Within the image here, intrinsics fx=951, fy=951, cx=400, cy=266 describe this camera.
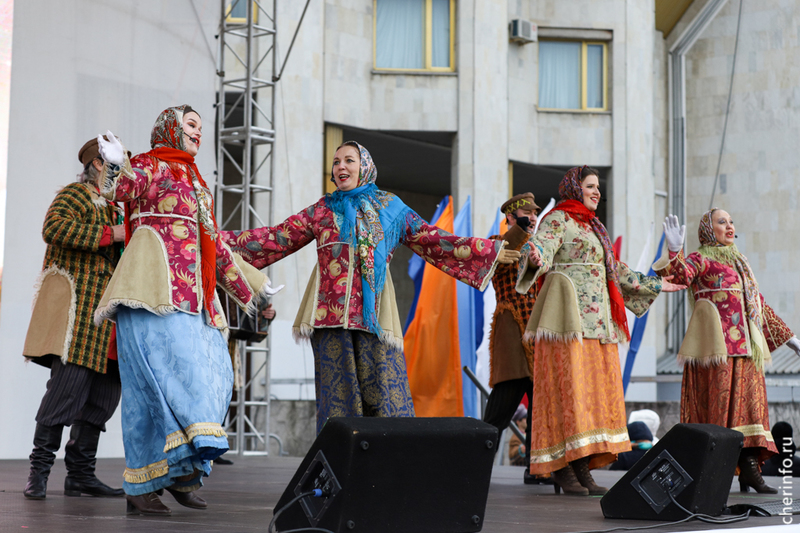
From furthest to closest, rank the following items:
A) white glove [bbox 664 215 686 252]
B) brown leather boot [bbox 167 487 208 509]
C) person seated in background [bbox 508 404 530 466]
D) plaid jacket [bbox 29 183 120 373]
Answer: person seated in background [bbox 508 404 530 466]
white glove [bbox 664 215 686 252]
plaid jacket [bbox 29 183 120 373]
brown leather boot [bbox 167 487 208 509]

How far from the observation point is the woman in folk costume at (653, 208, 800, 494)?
572 cm

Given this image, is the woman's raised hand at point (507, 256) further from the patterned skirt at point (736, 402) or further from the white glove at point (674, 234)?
the patterned skirt at point (736, 402)

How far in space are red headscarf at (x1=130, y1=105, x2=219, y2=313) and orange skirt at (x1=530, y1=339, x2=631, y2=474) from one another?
2100 mm

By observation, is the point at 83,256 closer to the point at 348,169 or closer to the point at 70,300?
the point at 70,300

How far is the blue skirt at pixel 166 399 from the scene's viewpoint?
11.9ft

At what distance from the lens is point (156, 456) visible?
3699mm

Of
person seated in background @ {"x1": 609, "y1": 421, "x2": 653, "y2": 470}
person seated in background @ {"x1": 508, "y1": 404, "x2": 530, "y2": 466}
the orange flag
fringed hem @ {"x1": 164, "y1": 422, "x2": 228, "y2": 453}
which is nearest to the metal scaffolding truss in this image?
the orange flag

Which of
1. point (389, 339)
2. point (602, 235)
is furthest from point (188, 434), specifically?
point (602, 235)

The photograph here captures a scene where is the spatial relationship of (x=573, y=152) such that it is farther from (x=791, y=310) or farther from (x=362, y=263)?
(x=362, y=263)

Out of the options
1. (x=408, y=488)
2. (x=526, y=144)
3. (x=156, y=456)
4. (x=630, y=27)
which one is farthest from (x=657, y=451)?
(x=630, y=27)

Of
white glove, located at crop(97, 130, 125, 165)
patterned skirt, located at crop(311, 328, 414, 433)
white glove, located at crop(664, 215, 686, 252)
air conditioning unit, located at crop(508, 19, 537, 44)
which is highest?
air conditioning unit, located at crop(508, 19, 537, 44)

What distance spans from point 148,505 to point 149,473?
0.12 m

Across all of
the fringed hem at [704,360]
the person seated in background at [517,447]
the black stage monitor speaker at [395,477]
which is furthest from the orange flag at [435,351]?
the black stage monitor speaker at [395,477]

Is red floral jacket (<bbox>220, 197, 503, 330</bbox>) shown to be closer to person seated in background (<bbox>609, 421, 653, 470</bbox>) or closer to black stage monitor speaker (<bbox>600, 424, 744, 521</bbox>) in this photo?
black stage monitor speaker (<bbox>600, 424, 744, 521</bbox>)
